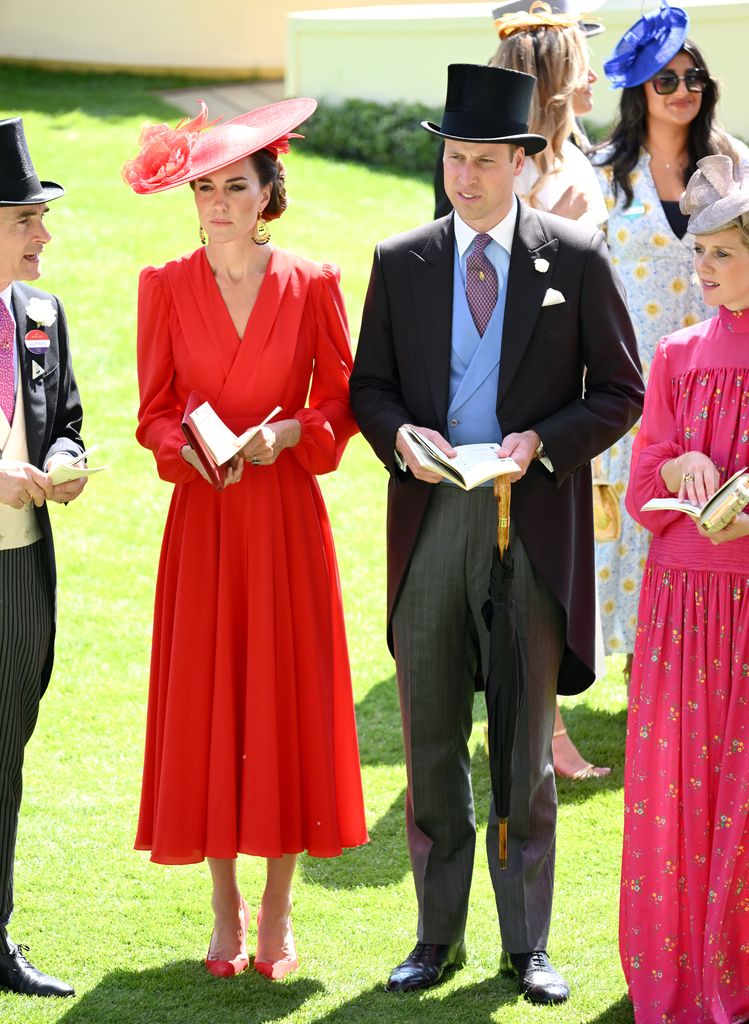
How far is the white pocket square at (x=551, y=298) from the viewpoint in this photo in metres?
4.38

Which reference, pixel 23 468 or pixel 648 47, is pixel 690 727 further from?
pixel 648 47

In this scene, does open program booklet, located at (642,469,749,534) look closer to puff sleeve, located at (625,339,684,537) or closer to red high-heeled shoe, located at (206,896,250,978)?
puff sleeve, located at (625,339,684,537)

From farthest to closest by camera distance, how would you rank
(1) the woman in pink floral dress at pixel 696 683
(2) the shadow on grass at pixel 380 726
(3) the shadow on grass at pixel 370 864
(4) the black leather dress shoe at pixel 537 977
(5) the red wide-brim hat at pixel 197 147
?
(2) the shadow on grass at pixel 380 726 → (3) the shadow on grass at pixel 370 864 → (4) the black leather dress shoe at pixel 537 977 → (5) the red wide-brim hat at pixel 197 147 → (1) the woman in pink floral dress at pixel 696 683

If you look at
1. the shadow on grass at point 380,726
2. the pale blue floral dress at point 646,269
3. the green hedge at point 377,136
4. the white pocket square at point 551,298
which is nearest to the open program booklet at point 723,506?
the white pocket square at point 551,298

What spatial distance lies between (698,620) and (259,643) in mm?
1350

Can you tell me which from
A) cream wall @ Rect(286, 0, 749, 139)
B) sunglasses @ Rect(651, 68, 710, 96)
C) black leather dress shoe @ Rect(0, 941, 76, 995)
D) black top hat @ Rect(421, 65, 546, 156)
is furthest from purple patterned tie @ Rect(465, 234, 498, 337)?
cream wall @ Rect(286, 0, 749, 139)

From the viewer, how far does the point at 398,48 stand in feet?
56.0

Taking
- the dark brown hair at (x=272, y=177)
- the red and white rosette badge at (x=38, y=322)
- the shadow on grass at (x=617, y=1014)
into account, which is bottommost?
the shadow on grass at (x=617, y=1014)

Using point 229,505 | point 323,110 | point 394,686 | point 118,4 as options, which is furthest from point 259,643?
point 118,4

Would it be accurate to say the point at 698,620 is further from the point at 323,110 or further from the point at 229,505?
the point at 323,110

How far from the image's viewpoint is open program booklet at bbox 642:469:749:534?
3945 millimetres

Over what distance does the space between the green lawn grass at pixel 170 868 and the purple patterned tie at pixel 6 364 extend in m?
1.82

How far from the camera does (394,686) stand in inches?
292

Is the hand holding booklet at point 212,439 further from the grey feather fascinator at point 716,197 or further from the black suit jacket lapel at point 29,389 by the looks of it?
the grey feather fascinator at point 716,197
